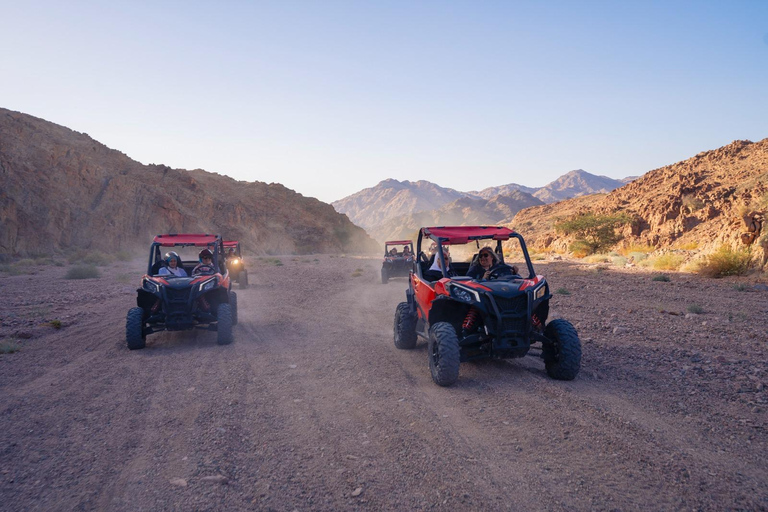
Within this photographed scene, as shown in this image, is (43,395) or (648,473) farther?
(43,395)

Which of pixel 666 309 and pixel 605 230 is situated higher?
pixel 605 230

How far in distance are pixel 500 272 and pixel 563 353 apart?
5.55ft

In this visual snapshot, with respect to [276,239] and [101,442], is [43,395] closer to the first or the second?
[101,442]

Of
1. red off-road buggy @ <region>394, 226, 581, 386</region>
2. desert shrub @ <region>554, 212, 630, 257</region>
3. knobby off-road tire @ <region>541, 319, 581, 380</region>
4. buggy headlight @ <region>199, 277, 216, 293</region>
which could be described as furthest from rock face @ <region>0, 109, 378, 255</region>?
desert shrub @ <region>554, 212, 630, 257</region>

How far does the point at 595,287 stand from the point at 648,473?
13414 mm

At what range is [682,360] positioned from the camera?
683 cm

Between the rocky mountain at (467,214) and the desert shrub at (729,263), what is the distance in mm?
108161

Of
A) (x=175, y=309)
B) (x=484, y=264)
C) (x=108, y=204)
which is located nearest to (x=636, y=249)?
(x=484, y=264)

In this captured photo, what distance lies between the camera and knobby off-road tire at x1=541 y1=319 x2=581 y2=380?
594 cm

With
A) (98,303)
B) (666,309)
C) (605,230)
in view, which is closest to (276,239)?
(605,230)

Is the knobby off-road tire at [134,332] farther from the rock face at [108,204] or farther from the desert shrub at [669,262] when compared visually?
the rock face at [108,204]

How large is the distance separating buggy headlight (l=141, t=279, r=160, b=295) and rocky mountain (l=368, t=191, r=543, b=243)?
117285 mm

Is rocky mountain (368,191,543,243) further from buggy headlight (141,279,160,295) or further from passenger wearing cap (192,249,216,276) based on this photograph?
buggy headlight (141,279,160,295)

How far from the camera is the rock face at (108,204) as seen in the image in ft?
125
